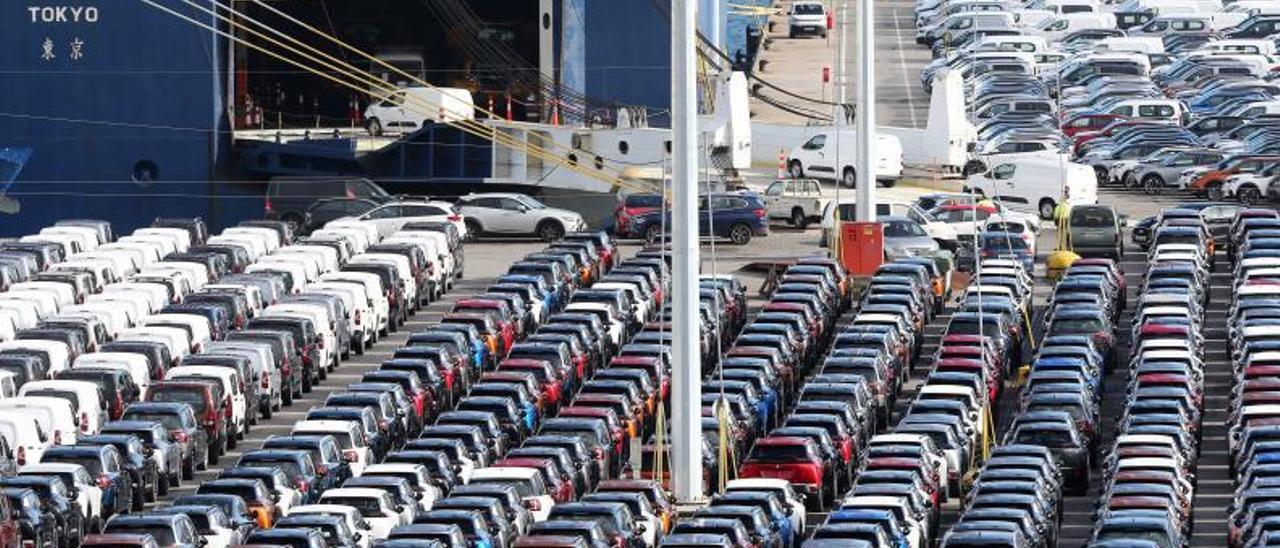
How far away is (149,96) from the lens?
104m

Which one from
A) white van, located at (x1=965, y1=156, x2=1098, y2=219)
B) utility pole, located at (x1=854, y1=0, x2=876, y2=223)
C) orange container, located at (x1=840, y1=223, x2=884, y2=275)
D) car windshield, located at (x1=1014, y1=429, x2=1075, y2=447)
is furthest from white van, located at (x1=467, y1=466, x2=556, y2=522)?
white van, located at (x1=965, y1=156, x2=1098, y2=219)

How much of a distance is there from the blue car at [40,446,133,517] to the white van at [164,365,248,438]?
5.45 meters

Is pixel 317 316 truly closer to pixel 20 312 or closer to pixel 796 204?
pixel 20 312

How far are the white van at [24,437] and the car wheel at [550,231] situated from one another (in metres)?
29.1

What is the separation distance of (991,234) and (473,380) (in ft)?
50.0

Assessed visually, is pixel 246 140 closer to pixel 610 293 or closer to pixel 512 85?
pixel 512 85

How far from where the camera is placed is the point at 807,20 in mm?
130250

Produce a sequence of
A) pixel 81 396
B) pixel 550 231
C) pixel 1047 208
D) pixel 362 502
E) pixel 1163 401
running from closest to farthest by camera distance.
→ pixel 362 502
pixel 81 396
pixel 1163 401
pixel 550 231
pixel 1047 208

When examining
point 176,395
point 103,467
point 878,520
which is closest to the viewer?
point 878,520

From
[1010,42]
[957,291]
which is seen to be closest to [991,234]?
[957,291]

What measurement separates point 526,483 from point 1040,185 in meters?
35.9

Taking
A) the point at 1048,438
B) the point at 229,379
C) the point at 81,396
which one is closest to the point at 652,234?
the point at 229,379

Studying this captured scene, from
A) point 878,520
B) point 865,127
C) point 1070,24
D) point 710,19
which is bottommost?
point 878,520

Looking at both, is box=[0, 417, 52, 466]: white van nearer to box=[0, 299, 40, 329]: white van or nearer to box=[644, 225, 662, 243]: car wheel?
box=[0, 299, 40, 329]: white van
